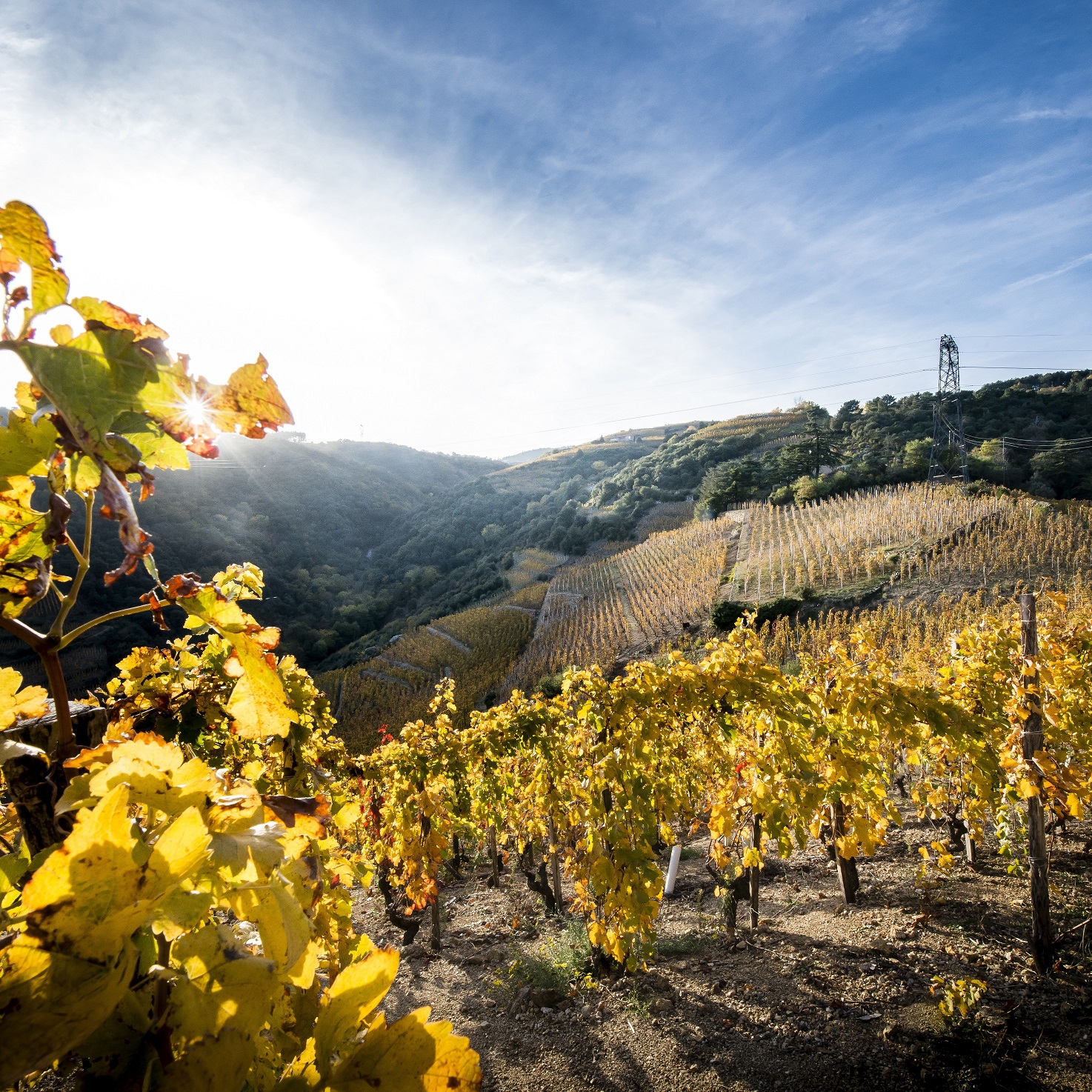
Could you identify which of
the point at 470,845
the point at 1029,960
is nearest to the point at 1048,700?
the point at 1029,960

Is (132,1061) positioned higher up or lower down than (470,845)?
higher up

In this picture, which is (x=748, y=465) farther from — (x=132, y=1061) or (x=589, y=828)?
(x=132, y=1061)

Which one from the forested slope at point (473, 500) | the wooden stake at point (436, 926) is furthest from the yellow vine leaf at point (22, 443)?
the forested slope at point (473, 500)

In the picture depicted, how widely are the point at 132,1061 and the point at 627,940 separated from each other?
4.23m

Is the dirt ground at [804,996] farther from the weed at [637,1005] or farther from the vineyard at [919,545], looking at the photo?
the vineyard at [919,545]

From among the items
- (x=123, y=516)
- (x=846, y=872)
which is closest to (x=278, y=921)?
(x=123, y=516)

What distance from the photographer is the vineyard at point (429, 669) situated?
1725 cm

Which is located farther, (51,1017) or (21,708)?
(21,708)

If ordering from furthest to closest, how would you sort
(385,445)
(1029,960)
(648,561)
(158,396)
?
(385,445) < (648,561) < (1029,960) < (158,396)

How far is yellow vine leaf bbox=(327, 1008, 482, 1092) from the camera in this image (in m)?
0.47

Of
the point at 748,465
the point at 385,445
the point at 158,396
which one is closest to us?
the point at 158,396

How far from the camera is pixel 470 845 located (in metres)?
10.6

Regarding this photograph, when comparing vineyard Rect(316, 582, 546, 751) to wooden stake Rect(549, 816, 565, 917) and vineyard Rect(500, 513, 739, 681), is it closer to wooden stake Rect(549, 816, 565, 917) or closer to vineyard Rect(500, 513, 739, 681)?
vineyard Rect(500, 513, 739, 681)

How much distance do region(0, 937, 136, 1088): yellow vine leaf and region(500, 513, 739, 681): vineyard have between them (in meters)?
17.3
